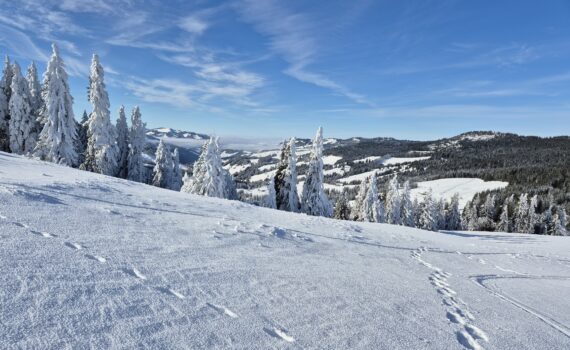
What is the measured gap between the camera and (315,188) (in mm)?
37000

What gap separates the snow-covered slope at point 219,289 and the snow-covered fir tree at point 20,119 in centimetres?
2953

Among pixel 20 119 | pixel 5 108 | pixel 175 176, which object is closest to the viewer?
pixel 20 119

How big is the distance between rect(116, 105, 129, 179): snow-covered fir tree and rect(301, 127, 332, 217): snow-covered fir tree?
24.3 metres

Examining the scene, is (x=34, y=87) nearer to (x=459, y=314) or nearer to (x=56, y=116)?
(x=56, y=116)

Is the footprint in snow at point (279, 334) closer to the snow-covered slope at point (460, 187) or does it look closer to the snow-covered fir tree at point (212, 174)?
the snow-covered fir tree at point (212, 174)

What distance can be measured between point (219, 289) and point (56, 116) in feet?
110

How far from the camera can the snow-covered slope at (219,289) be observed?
3.79 metres

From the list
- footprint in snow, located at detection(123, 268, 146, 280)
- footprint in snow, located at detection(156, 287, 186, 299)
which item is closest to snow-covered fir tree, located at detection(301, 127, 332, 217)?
footprint in snow, located at detection(123, 268, 146, 280)

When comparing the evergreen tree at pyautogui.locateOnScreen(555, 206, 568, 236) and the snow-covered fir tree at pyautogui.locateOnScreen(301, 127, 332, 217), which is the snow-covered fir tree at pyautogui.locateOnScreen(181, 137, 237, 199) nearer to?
the snow-covered fir tree at pyautogui.locateOnScreen(301, 127, 332, 217)

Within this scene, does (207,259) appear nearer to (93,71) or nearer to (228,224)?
(228,224)

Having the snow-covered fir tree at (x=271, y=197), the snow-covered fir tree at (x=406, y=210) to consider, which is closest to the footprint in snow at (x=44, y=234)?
the snow-covered fir tree at (x=271, y=197)

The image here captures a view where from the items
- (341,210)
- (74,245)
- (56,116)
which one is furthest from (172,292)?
(341,210)

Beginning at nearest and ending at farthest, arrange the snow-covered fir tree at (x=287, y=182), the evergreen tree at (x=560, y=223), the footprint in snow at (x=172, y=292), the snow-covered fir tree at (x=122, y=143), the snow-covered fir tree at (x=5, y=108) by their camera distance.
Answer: the footprint in snow at (x=172, y=292) < the snow-covered fir tree at (x=287, y=182) < the snow-covered fir tree at (x=5, y=108) < the snow-covered fir tree at (x=122, y=143) < the evergreen tree at (x=560, y=223)

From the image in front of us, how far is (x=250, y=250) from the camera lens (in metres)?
8.29
